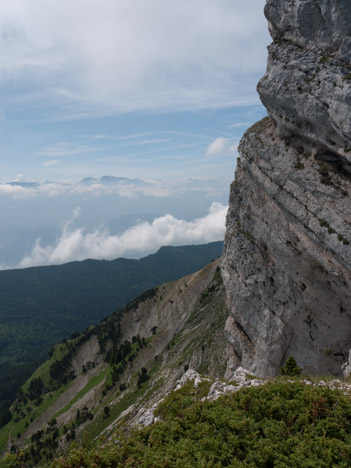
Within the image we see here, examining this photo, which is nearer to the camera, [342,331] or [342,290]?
[342,290]

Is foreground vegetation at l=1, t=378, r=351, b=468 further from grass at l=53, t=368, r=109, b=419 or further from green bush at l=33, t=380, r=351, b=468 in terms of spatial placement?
grass at l=53, t=368, r=109, b=419

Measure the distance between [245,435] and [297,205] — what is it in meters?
27.7

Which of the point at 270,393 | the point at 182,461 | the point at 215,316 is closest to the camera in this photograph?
the point at 182,461

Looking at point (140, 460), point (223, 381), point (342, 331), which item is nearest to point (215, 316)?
point (342, 331)

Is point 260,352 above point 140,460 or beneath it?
beneath

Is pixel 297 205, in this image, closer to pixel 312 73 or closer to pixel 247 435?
pixel 312 73

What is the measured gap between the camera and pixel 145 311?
191750mm

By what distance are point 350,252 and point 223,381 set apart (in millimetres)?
19132

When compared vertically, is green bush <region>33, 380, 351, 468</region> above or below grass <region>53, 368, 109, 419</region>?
above

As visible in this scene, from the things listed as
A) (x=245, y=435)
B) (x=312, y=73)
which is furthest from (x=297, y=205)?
(x=245, y=435)

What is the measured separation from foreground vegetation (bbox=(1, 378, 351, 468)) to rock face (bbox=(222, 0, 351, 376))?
17.0 m

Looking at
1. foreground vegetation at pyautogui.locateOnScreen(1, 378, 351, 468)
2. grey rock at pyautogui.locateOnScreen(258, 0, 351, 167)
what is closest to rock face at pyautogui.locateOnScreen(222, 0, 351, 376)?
grey rock at pyautogui.locateOnScreen(258, 0, 351, 167)

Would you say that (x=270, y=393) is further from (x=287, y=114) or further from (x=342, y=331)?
(x=287, y=114)

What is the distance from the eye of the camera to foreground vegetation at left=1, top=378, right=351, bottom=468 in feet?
43.6
